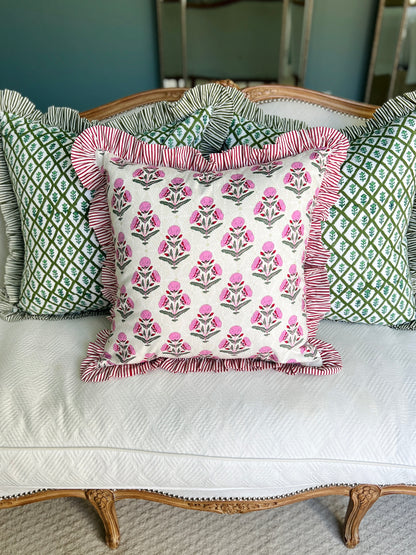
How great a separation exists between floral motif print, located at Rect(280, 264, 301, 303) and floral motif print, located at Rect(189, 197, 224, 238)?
0.17m

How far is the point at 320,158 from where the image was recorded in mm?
897

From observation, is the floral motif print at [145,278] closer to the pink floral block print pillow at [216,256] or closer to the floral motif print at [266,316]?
the pink floral block print pillow at [216,256]

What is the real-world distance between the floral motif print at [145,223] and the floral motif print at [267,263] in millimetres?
204

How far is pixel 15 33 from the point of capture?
2361 mm

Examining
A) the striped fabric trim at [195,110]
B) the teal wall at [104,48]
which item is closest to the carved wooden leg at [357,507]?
the striped fabric trim at [195,110]

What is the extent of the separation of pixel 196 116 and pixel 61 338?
60 cm

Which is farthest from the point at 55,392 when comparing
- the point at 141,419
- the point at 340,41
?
the point at 340,41

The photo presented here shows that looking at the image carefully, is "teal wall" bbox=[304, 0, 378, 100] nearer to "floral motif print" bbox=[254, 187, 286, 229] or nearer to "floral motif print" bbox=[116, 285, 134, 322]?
"floral motif print" bbox=[254, 187, 286, 229]

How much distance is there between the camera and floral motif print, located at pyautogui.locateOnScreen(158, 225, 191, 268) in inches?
34.1

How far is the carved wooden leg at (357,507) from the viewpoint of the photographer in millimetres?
915

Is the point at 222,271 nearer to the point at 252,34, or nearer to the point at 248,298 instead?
the point at 248,298

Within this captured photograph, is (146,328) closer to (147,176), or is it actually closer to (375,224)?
(147,176)

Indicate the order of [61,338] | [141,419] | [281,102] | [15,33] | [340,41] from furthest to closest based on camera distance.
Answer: [15,33], [340,41], [281,102], [61,338], [141,419]

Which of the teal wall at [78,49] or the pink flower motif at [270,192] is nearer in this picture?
the pink flower motif at [270,192]
